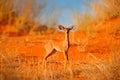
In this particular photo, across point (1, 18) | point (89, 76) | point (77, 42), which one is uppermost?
point (1, 18)

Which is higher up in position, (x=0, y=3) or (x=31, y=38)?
(x=0, y=3)

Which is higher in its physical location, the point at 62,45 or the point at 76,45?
the point at 76,45

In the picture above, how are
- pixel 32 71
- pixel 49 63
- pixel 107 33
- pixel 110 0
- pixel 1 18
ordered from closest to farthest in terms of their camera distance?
pixel 32 71
pixel 49 63
pixel 107 33
pixel 110 0
pixel 1 18

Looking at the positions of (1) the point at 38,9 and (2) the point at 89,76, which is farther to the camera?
(1) the point at 38,9

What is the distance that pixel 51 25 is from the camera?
24.5 meters

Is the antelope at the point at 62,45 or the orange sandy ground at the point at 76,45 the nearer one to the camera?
the antelope at the point at 62,45

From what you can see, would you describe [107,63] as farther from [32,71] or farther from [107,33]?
[107,33]

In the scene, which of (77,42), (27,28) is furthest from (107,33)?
(27,28)

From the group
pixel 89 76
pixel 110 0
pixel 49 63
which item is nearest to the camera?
pixel 89 76

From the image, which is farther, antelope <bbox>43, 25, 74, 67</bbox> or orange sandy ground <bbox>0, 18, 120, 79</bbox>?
orange sandy ground <bbox>0, 18, 120, 79</bbox>

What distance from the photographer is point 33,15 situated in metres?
24.7

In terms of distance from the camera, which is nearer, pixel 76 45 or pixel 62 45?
pixel 62 45

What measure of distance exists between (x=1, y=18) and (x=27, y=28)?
155cm

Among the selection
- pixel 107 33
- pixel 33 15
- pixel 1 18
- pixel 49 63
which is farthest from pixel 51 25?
pixel 49 63
